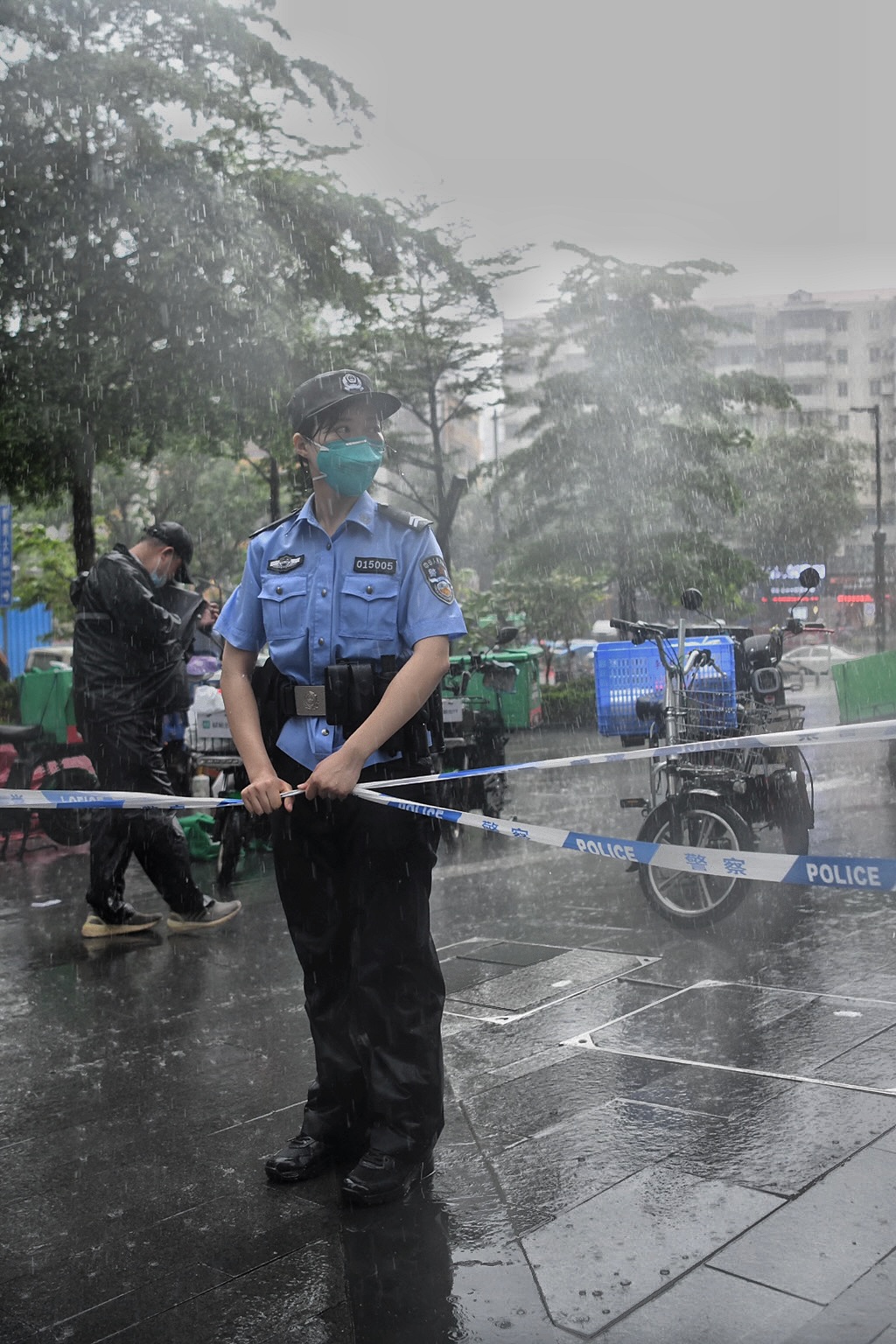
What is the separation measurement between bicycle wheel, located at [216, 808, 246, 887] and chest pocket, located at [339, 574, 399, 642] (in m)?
4.81

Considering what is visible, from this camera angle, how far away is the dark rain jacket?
6.73 metres

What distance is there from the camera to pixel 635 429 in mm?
27328

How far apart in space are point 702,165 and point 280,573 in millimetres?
6067

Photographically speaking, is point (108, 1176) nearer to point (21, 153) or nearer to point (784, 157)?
point (784, 157)

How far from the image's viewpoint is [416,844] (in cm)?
344

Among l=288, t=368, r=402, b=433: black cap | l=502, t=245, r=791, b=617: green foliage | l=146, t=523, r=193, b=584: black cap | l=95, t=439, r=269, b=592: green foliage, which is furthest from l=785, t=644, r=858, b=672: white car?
l=288, t=368, r=402, b=433: black cap

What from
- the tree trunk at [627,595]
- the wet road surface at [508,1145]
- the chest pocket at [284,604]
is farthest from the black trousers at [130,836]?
the tree trunk at [627,595]

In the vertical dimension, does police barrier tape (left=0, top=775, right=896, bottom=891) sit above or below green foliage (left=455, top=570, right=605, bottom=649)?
below

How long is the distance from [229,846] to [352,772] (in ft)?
16.7

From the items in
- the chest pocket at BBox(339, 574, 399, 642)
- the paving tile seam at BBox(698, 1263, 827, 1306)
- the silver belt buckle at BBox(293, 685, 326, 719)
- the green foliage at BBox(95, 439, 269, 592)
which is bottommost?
→ the paving tile seam at BBox(698, 1263, 827, 1306)

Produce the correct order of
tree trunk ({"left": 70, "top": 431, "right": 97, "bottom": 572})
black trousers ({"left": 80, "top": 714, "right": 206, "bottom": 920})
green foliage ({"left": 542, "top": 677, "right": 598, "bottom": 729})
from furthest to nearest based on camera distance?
1. green foliage ({"left": 542, "top": 677, "right": 598, "bottom": 729})
2. tree trunk ({"left": 70, "top": 431, "right": 97, "bottom": 572})
3. black trousers ({"left": 80, "top": 714, "right": 206, "bottom": 920})

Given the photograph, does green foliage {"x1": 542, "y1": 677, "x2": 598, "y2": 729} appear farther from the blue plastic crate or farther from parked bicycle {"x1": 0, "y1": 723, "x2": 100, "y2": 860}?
the blue plastic crate

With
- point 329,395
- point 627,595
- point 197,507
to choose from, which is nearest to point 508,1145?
point 329,395

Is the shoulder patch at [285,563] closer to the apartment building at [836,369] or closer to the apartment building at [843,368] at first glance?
the apartment building at [836,369]
